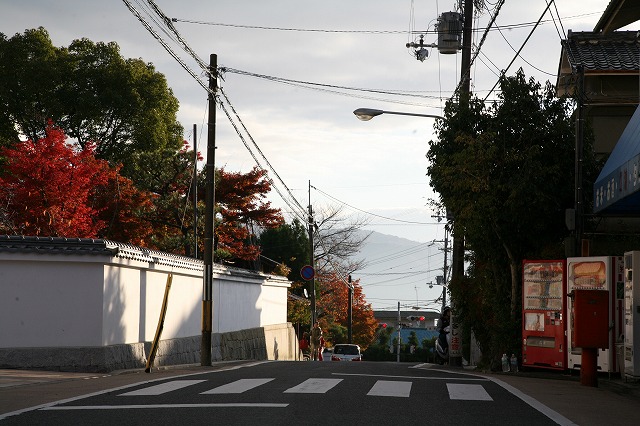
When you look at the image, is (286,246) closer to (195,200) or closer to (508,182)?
(195,200)

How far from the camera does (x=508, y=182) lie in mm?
21297

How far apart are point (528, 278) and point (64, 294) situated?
11010 millimetres

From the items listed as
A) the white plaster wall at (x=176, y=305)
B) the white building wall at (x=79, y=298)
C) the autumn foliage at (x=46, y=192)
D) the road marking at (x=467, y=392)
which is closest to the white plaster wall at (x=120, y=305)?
the white building wall at (x=79, y=298)

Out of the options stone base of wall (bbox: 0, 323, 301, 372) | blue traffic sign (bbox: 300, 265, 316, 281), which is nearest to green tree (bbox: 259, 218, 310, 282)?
blue traffic sign (bbox: 300, 265, 316, 281)

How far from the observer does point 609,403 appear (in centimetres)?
1409

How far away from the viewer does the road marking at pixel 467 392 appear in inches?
528

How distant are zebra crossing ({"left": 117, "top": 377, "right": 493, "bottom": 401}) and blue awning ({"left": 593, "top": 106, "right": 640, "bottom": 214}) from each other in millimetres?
4276

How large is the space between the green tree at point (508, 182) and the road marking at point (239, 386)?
795 centimetres

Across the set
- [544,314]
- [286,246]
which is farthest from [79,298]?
[286,246]

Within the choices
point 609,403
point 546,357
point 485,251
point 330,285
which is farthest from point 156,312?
point 330,285

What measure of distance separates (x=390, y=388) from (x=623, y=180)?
560 cm

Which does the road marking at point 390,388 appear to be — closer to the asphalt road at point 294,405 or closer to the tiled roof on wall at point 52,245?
the asphalt road at point 294,405

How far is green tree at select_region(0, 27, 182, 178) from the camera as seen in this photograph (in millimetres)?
47344

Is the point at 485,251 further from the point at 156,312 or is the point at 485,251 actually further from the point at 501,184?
the point at 156,312
